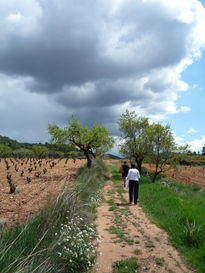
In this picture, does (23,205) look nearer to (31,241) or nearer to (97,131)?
(31,241)

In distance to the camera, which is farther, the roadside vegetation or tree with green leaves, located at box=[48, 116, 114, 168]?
tree with green leaves, located at box=[48, 116, 114, 168]

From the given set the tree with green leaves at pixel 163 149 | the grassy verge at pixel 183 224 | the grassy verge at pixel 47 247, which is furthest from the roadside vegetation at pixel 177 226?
the tree with green leaves at pixel 163 149

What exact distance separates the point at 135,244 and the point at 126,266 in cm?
117

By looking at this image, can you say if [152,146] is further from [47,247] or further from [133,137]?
[47,247]

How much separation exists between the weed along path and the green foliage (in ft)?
0.12

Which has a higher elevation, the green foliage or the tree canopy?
the tree canopy

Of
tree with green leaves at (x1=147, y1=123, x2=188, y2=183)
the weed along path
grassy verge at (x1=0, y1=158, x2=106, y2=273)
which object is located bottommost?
the weed along path

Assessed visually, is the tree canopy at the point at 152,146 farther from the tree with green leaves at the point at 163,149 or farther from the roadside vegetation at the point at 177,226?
the roadside vegetation at the point at 177,226

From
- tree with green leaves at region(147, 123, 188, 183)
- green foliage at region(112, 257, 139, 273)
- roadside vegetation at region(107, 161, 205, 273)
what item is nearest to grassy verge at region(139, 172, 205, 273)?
roadside vegetation at region(107, 161, 205, 273)

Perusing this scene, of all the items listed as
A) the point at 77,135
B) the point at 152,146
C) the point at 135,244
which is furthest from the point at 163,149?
the point at 135,244

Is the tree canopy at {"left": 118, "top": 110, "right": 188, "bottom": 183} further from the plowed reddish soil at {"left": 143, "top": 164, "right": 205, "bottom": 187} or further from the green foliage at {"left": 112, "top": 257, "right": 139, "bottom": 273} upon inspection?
the green foliage at {"left": 112, "top": 257, "right": 139, "bottom": 273}

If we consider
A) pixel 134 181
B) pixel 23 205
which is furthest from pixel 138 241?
pixel 23 205

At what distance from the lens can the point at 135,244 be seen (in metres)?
5.20

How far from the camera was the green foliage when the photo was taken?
13.1ft
